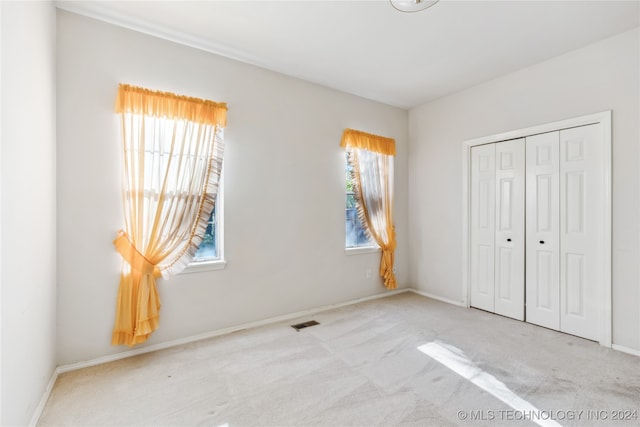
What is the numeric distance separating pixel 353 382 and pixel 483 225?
2.72m

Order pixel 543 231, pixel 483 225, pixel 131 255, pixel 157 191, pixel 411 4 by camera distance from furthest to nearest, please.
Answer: pixel 483 225 < pixel 543 231 < pixel 157 191 < pixel 131 255 < pixel 411 4

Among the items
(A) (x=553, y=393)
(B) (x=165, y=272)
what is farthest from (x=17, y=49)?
(A) (x=553, y=393)

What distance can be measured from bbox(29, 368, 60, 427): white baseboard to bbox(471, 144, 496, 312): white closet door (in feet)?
14.2

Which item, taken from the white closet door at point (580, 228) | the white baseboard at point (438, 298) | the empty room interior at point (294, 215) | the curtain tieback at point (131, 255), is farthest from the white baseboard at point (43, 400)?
the white closet door at point (580, 228)

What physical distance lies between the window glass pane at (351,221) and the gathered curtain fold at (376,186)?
0.07 m

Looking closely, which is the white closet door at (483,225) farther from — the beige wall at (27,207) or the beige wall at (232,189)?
the beige wall at (27,207)

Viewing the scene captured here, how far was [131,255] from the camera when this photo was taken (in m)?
2.54

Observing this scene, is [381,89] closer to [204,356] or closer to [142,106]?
[142,106]

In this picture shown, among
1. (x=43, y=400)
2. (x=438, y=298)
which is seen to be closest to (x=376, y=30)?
(x=438, y=298)

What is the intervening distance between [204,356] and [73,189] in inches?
68.7

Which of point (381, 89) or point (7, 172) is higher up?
point (381, 89)

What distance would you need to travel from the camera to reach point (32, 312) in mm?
1763

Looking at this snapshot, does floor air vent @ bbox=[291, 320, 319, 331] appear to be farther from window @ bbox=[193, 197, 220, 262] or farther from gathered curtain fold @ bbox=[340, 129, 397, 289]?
gathered curtain fold @ bbox=[340, 129, 397, 289]

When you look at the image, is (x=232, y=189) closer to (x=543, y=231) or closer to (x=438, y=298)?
(x=438, y=298)
